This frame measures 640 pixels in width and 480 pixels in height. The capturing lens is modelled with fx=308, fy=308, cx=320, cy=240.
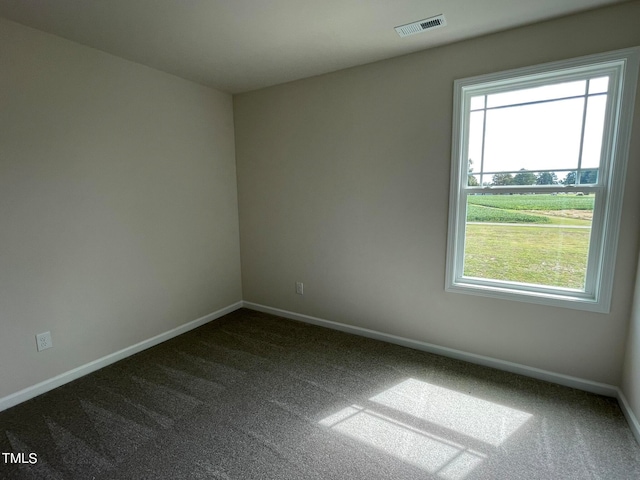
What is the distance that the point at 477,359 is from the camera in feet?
8.32

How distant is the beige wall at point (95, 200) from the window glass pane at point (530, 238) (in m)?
2.65

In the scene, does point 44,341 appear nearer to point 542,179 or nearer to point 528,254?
point 528,254

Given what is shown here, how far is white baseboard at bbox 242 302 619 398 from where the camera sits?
7.09 ft

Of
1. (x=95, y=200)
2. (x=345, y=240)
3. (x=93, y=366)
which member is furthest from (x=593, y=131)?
(x=93, y=366)

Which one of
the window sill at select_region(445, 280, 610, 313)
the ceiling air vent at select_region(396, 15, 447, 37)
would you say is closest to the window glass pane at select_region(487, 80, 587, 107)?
the ceiling air vent at select_region(396, 15, 447, 37)

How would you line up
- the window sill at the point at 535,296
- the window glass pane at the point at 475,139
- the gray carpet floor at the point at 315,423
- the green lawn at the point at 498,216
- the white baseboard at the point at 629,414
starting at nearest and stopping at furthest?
the gray carpet floor at the point at 315,423 < the white baseboard at the point at 629,414 < the window sill at the point at 535,296 < the green lawn at the point at 498,216 < the window glass pane at the point at 475,139

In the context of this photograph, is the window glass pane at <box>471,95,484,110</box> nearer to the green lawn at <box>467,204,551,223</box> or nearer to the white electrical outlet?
the green lawn at <box>467,204,551,223</box>

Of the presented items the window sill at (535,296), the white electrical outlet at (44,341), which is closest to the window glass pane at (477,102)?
the window sill at (535,296)

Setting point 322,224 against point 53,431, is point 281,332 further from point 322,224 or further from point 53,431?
point 53,431

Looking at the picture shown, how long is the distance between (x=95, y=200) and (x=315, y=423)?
2326 millimetres

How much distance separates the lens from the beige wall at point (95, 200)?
2.05m

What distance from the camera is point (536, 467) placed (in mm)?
1576

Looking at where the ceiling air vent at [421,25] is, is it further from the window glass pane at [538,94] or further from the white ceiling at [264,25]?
the window glass pane at [538,94]

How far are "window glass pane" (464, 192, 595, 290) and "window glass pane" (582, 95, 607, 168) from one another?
0.24 m
